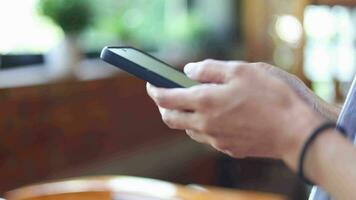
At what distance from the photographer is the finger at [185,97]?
2.00 feet

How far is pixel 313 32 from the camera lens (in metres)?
3.54

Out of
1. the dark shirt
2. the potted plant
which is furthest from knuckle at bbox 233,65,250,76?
the potted plant

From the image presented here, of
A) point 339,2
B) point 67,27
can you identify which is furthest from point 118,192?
point 339,2

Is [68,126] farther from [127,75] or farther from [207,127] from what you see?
[207,127]

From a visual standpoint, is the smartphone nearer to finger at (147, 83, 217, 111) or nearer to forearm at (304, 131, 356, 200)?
finger at (147, 83, 217, 111)

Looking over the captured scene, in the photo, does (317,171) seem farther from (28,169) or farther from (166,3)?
(166,3)

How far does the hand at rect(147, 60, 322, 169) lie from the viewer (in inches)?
23.1

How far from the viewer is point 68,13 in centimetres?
234

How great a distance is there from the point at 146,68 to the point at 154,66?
2cm

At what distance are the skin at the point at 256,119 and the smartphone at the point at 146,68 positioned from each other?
21 millimetres

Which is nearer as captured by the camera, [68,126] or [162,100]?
[162,100]

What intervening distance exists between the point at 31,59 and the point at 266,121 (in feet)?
6.57

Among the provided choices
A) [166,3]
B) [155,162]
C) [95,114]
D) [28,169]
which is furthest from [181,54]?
[28,169]

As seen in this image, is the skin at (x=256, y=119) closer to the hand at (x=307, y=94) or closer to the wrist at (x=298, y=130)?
the wrist at (x=298, y=130)
